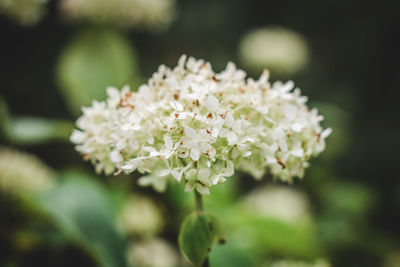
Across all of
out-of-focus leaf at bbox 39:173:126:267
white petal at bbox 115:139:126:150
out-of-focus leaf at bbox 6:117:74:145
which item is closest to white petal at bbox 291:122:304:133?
white petal at bbox 115:139:126:150

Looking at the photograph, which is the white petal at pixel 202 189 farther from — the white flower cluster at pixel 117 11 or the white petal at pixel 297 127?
the white flower cluster at pixel 117 11

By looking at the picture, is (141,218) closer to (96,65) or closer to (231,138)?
(96,65)

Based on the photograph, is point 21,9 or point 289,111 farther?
point 21,9

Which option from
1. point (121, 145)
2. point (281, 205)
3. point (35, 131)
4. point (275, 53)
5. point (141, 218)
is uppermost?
point (275, 53)

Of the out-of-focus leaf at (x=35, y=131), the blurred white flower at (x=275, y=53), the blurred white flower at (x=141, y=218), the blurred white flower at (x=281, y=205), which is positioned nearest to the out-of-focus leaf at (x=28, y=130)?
the out-of-focus leaf at (x=35, y=131)

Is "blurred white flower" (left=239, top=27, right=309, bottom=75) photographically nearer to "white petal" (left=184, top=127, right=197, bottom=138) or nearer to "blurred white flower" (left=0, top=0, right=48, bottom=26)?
"blurred white flower" (left=0, top=0, right=48, bottom=26)

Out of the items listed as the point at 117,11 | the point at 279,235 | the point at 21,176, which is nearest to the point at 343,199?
the point at 279,235
